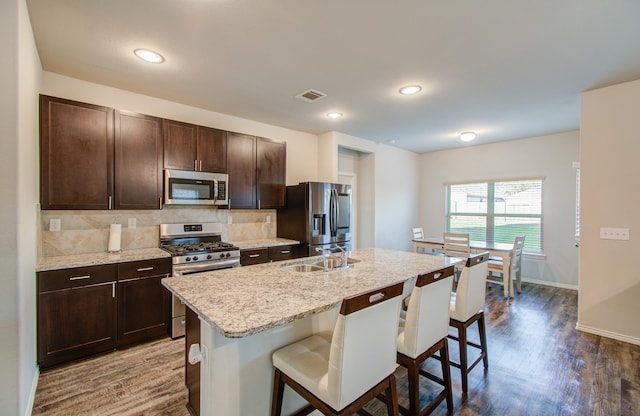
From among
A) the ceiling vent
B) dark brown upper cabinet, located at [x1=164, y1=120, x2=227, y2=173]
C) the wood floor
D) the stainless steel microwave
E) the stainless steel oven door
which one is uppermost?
the ceiling vent

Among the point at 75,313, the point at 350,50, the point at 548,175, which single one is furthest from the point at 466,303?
the point at 548,175

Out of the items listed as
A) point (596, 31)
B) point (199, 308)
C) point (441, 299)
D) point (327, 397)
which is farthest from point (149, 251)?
point (596, 31)

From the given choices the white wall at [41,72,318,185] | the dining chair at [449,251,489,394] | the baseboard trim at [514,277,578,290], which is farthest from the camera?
the baseboard trim at [514,277,578,290]

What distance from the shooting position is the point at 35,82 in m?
2.29

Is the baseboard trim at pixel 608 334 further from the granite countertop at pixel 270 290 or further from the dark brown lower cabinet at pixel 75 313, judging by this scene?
the dark brown lower cabinet at pixel 75 313

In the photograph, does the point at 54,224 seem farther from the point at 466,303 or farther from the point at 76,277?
the point at 466,303

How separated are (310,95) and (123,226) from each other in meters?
2.55

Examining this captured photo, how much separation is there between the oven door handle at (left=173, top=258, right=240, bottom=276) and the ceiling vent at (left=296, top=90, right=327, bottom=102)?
2053 millimetres

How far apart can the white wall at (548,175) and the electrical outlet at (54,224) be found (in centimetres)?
661

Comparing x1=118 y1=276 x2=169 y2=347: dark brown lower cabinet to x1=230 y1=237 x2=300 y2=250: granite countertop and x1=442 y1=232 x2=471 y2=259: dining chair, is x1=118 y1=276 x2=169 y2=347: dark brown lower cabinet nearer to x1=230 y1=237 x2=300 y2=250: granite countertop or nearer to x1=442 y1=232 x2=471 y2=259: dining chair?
x1=230 y1=237 x2=300 y2=250: granite countertop

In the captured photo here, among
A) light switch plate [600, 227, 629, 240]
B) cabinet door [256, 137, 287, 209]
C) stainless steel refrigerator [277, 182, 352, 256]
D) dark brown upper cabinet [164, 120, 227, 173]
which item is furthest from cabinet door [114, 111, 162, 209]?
light switch plate [600, 227, 629, 240]

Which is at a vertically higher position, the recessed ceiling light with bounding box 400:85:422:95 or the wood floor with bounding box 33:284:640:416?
the recessed ceiling light with bounding box 400:85:422:95

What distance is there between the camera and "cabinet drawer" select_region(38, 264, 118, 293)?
2297 millimetres

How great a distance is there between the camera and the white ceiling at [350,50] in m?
1.86
